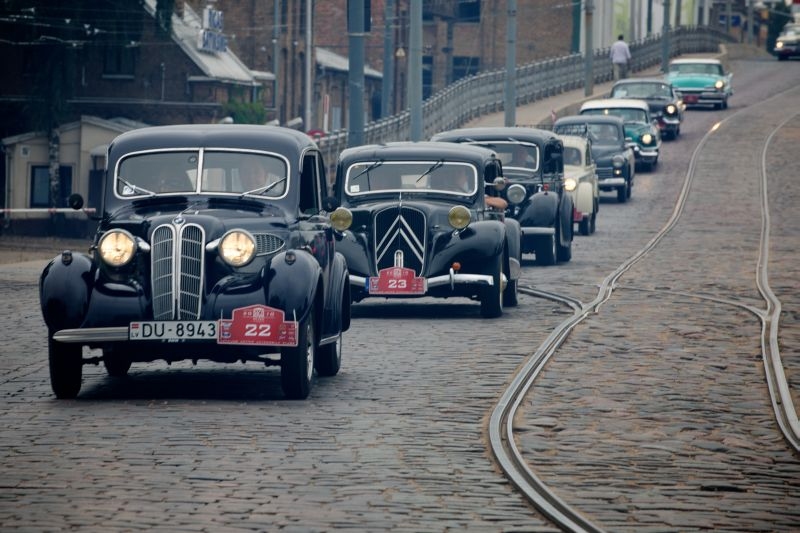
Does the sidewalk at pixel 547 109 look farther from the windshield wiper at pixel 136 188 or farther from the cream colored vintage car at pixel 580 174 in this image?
the windshield wiper at pixel 136 188

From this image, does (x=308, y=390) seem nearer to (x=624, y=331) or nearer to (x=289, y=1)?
(x=624, y=331)

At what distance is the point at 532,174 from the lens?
76.6 feet

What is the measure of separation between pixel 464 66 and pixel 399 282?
70494mm

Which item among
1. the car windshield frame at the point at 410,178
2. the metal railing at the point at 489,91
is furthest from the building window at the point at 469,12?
the car windshield frame at the point at 410,178

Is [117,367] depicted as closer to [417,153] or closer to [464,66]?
[417,153]

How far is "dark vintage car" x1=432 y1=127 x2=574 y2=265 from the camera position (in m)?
23.2

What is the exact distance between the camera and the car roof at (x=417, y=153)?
17.9m

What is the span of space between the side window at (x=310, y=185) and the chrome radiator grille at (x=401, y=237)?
3641 millimetres

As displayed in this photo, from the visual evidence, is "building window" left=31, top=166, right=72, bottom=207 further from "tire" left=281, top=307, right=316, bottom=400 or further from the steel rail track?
"tire" left=281, top=307, right=316, bottom=400

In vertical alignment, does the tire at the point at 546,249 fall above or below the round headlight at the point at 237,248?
below

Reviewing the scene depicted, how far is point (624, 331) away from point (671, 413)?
4.80 metres

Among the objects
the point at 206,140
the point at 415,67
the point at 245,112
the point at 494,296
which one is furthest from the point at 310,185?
the point at 245,112

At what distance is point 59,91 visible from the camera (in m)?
53.3

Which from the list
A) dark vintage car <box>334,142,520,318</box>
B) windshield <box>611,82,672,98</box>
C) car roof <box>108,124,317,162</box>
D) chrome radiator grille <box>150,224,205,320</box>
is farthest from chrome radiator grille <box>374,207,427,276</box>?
windshield <box>611,82,672,98</box>
